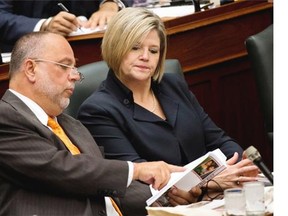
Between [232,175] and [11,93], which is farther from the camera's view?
[232,175]

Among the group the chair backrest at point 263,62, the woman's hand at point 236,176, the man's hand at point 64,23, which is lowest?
the woman's hand at point 236,176

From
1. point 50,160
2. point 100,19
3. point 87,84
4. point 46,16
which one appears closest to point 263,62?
point 87,84

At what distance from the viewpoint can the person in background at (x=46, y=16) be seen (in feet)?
13.7

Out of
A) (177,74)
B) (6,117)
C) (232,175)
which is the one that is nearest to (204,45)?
(177,74)

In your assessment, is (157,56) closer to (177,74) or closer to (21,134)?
(177,74)

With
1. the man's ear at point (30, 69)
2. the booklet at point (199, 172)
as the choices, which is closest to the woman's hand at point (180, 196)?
the booklet at point (199, 172)

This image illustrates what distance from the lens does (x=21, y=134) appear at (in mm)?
2580

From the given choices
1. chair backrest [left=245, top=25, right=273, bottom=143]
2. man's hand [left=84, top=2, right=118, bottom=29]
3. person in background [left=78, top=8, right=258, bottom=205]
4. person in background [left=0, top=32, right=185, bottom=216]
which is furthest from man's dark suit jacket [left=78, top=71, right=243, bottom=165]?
man's hand [left=84, top=2, right=118, bottom=29]

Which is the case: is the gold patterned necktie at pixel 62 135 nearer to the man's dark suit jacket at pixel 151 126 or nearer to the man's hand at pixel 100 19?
the man's dark suit jacket at pixel 151 126

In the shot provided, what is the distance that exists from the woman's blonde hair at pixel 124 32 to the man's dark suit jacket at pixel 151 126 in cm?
8

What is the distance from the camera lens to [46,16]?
15.5 feet

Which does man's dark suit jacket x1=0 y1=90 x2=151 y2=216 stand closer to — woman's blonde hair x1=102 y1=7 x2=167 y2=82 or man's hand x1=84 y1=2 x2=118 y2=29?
woman's blonde hair x1=102 y1=7 x2=167 y2=82

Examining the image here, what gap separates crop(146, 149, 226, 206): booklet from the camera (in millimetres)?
2573

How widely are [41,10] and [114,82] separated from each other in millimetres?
1560
